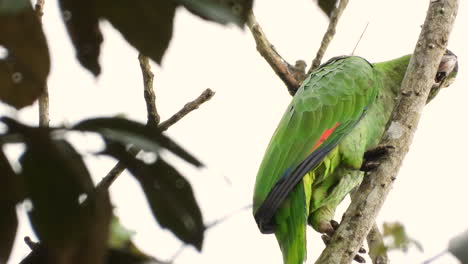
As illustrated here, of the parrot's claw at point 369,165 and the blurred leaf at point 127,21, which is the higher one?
the parrot's claw at point 369,165

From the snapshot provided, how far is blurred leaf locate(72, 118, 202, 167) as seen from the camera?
59cm

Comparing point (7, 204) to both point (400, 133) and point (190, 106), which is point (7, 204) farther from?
point (400, 133)

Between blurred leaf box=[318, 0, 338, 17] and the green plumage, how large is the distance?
6.35ft

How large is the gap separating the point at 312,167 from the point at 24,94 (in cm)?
218

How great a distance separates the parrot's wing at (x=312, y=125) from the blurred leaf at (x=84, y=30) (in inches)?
76.3

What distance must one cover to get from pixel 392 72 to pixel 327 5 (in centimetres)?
282

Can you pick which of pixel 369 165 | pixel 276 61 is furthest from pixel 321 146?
pixel 276 61

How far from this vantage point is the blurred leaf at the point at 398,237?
236 cm

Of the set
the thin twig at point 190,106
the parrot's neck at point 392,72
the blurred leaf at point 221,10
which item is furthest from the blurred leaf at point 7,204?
the parrot's neck at point 392,72

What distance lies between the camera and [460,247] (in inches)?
29.9

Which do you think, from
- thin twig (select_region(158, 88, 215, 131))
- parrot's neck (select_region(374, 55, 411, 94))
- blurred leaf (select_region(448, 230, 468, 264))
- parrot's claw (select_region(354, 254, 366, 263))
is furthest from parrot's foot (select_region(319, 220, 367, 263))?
blurred leaf (select_region(448, 230, 468, 264))

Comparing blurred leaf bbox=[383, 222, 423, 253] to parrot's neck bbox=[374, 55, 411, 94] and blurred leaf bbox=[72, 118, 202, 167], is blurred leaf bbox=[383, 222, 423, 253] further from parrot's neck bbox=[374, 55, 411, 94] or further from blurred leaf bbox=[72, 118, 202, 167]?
blurred leaf bbox=[72, 118, 202, 167]

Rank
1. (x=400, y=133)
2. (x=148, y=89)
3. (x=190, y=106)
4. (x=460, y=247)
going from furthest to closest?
1. (x=400, y=133)
2. (x=148, y=89)
3. (x=190, y=106)
4. (x=460, y=247)

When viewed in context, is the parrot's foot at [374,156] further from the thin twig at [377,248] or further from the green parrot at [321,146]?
the thin twig at [377,248]
